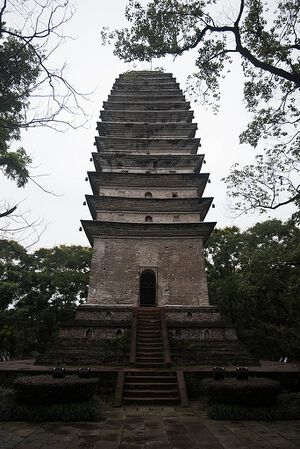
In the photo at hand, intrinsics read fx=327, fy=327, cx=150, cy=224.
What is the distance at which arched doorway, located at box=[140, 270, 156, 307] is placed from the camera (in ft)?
51.1

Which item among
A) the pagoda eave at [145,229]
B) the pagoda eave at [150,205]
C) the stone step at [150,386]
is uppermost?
the pagoda eave at [150,205]

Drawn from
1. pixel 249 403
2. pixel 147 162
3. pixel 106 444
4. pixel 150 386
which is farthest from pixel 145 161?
pixel 106 444

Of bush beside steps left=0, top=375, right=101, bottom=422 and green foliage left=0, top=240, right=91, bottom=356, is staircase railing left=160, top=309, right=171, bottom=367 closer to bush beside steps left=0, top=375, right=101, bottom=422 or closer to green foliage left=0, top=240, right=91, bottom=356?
bush beside steps left=0, top=375, right=101, bottom=422

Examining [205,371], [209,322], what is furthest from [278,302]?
[205,371]

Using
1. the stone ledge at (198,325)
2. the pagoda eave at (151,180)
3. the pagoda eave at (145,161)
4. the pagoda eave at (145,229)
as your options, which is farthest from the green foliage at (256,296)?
the pagoda eave at (145,161)

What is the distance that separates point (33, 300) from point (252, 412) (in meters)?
19.3

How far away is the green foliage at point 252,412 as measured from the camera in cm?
629

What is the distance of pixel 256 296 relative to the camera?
12438 millimetres

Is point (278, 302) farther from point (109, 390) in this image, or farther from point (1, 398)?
point (1, 398)

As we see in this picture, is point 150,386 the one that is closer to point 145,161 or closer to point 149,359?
point 149,359

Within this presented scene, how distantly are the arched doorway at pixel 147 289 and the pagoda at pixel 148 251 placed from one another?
0.05 m

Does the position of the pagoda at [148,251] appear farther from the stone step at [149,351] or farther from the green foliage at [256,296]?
the green foliage at [256,296]

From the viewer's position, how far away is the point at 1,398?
658 cm

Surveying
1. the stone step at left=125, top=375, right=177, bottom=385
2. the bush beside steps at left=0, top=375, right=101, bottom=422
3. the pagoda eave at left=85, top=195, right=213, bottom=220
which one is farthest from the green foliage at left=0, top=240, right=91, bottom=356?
the bush beside steps at left=0, top=375, right=101, bottom=422
